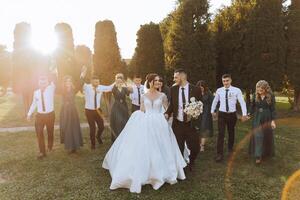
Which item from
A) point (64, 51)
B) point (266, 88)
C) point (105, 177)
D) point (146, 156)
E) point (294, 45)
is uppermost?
point (64, 51)

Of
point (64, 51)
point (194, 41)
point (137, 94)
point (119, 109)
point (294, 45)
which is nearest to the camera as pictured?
point (119, 109)

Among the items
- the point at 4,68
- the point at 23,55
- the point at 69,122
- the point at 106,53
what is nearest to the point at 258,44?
the point at 106,53

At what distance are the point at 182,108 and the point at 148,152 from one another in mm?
1635

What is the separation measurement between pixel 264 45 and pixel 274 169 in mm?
13389

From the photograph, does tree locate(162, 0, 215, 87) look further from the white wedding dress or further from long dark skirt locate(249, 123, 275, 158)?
the white wedding dress

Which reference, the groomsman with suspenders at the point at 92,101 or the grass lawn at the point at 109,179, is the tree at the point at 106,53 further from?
the grass lawn at the point at 109,179

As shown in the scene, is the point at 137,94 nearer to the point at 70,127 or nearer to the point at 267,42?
the point at 70,127

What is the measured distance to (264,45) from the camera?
20.9m

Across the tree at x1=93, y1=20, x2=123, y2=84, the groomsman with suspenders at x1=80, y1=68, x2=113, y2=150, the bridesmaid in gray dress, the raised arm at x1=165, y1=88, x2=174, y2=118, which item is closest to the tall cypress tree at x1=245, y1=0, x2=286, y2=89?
the tree at x1=93, y1=20, x2=123, y2=84

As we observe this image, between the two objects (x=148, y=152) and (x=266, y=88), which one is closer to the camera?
(x=148, y=152)

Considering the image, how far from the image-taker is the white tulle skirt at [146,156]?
24.5 ft

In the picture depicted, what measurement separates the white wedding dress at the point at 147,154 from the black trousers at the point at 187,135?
0.57 meters

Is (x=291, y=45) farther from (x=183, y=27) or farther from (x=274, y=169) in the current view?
(x=274, y=169)

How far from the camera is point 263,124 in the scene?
31.8 ft
